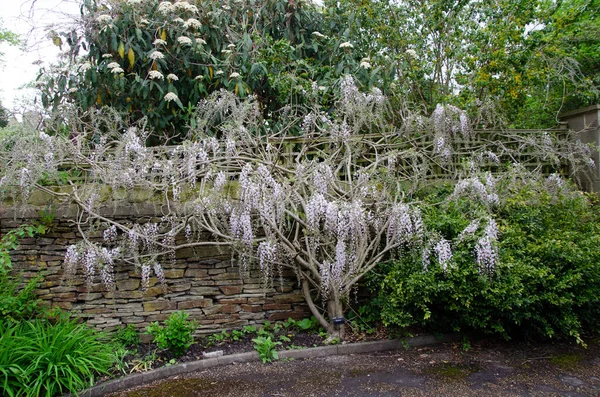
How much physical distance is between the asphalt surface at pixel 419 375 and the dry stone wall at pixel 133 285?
2.57 ft

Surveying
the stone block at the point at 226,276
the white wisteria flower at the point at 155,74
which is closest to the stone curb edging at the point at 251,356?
the stone block at the point at 226,276

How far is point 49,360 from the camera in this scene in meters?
3.17

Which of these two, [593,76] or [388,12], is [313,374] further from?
[593,76]

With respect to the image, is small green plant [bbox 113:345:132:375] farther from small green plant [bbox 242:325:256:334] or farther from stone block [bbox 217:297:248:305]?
small green plant [bbox 242:325:256:334]

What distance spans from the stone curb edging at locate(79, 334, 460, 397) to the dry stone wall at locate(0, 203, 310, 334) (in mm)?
584

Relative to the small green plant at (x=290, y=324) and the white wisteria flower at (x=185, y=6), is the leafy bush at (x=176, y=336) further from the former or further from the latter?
the white wisteria flower at (x=185, y=6)

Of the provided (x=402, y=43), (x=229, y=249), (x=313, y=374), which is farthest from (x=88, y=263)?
(x=402, y=43)

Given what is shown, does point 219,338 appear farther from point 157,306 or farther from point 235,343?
point 157,306

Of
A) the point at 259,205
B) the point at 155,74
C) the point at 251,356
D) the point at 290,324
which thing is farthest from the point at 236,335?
the point at 155,74

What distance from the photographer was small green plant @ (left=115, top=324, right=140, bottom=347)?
397 centimetres

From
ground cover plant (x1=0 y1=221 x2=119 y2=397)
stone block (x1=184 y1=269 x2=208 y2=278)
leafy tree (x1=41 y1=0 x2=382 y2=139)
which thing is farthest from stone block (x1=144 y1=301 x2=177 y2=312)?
leafy tree (x1=41 y1=0 x2=382 y2=139)

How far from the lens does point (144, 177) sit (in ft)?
13.5

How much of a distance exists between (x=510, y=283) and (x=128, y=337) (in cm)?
341

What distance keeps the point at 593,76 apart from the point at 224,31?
5.60 metres
